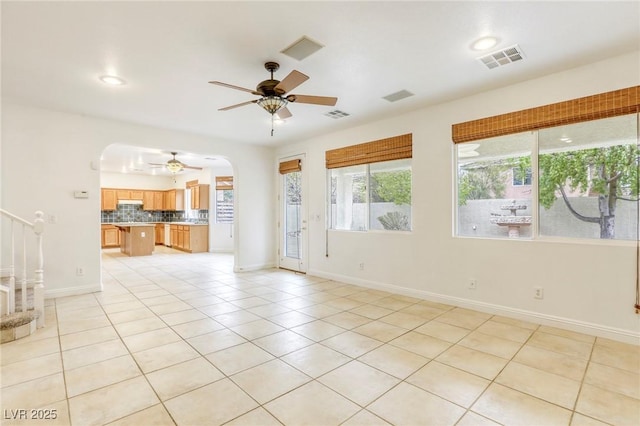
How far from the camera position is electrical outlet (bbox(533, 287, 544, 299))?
11.2 feet

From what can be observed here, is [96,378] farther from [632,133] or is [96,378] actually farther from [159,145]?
[632,133]

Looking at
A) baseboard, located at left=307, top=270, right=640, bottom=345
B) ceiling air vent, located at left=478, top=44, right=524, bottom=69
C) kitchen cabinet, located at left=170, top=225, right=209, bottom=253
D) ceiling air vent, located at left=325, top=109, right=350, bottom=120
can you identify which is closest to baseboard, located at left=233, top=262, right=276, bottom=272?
baseboard, located at left=307, top=270, right=640, bottom=345

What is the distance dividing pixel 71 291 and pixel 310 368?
4.25 metres

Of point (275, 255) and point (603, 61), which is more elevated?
point (603, 61)

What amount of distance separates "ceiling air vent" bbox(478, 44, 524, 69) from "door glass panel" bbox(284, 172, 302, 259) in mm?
4166

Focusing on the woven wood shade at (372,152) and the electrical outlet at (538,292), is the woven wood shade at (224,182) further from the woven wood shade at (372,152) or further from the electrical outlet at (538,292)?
the electrical outlet at (538,292)

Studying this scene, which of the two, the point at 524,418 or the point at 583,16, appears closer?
the point at 524,418

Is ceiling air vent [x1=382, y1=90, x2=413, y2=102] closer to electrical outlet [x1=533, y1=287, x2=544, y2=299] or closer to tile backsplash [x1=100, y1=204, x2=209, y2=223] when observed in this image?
electrical outlet [x1=533, y1=287, x2=544, y2=299]

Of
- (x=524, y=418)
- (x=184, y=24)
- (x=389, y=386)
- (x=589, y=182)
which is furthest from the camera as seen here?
(x=589, y=182)

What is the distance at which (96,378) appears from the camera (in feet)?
7.62

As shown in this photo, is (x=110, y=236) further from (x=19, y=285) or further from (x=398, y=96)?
(x=398, y=96)

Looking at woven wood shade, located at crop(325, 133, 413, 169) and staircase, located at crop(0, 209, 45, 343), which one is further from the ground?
woven wood shade, located at crop(325, 133, 413, 169)

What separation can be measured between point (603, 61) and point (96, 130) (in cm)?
657

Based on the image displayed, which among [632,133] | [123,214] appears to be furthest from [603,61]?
[123,214]
